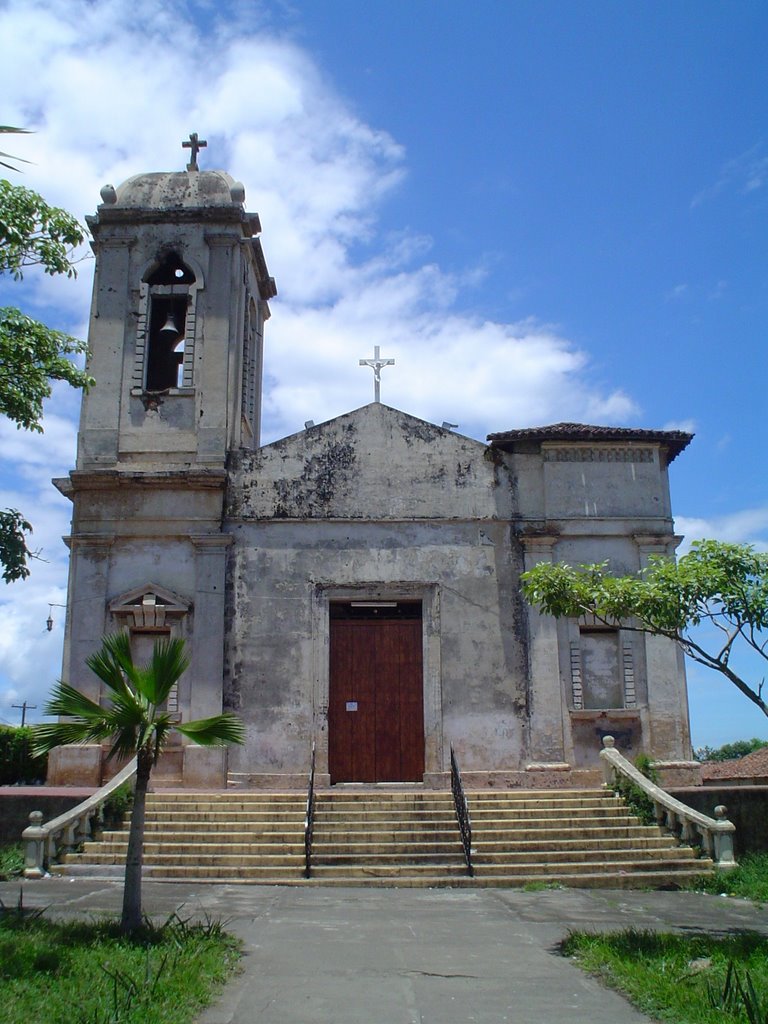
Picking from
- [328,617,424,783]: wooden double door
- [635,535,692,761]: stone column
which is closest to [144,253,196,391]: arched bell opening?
[328,617,424,783]: wooden double door

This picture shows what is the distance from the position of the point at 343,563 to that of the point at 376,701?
239 cm

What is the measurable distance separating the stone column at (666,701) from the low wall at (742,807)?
215cm

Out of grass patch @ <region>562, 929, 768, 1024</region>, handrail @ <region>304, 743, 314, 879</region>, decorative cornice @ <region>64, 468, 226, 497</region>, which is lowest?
grass patch @ <region>562, 929, 768, 1024</region>

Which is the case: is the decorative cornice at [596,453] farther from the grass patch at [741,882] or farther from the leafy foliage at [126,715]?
the leafy foliage at [126,715]

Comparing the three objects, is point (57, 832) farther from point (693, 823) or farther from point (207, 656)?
point (693, 823)

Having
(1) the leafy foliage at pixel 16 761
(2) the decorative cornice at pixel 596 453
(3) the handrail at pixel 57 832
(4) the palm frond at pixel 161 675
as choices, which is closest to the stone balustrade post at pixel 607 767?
(2) the decorative cornice at pixel 596 453

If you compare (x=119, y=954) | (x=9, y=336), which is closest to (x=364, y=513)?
(x=9, y=336)

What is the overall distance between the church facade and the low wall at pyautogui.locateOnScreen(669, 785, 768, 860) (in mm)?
2003

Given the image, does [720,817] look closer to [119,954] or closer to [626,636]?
[626,636]

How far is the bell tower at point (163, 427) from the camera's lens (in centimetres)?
1602

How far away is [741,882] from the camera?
11.6 m

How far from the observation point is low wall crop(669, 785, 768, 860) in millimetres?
13141

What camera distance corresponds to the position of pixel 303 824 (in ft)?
43.5

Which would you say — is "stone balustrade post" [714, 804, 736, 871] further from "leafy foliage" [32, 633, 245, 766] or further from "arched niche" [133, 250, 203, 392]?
"arched niche" [133, 250, 203, 392]
